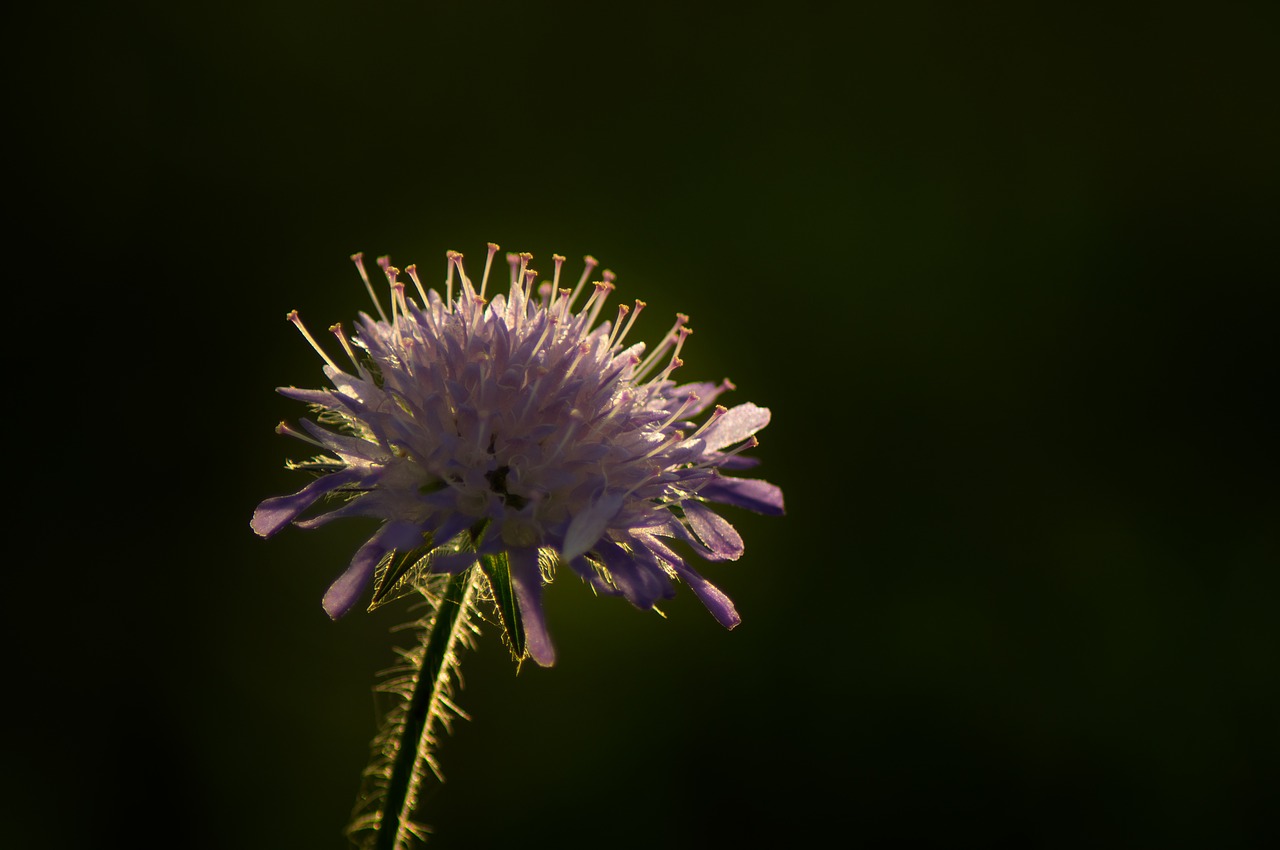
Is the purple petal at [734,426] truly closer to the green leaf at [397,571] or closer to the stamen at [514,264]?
the stamen at [514,264]

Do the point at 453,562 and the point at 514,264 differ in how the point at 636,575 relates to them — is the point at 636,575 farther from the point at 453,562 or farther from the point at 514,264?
the point at 514,264

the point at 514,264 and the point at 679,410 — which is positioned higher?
the point at 514,264

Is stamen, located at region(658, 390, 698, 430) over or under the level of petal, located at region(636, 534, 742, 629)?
over

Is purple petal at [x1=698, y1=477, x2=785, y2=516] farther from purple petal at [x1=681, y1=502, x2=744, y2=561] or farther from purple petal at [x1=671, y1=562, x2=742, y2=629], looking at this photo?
purple petal at [x1=671, y1=562, x2=742, y2=629]

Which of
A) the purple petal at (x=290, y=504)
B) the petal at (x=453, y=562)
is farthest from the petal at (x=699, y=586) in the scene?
the purple petal at (x=290, y=504)

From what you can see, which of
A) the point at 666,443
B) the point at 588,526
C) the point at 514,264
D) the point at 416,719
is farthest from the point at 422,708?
the point at 514,264

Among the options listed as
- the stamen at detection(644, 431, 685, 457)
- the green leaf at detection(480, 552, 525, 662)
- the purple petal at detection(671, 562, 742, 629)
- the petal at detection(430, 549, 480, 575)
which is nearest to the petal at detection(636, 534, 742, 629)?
the purple petal at detection(671, 562, 742, 629)

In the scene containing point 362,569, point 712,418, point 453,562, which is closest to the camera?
point 453,562
